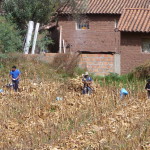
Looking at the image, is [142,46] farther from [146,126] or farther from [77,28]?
[146,126]

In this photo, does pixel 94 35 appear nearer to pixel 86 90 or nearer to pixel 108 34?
pixel 108 34

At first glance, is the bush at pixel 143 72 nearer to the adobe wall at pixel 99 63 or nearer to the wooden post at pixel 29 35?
the adobe wall at pixel 99 63

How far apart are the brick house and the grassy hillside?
7270 millimetres

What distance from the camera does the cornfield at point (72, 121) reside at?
9.95 meters

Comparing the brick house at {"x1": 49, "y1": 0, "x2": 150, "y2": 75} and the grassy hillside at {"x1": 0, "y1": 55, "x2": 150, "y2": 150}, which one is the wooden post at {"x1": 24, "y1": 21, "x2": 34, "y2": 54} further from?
the grassy hillside at {"x1": 0, "y1": 55, "x2": 150, "y2": 150}

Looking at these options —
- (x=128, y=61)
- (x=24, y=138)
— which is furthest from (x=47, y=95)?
(x=128, y=61)

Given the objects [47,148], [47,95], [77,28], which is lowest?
[47,148]

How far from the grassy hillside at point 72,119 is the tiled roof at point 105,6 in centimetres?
1104

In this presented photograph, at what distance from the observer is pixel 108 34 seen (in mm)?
29016

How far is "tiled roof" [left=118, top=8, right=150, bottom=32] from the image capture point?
24.7 metres

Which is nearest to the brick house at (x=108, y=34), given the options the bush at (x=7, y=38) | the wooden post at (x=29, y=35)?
the wooden post at (x=29, y=35)

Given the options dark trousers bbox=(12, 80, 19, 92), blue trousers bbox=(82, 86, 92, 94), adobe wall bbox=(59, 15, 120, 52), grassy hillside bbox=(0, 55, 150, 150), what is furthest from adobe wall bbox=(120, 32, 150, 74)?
dark trousers bbox=(12, 80, 19, 92)

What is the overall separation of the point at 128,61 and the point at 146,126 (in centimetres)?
1456

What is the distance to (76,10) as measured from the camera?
28906 mm
